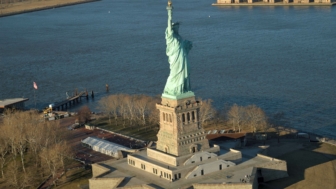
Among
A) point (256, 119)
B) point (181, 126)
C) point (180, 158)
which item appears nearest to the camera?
point (180, 158)

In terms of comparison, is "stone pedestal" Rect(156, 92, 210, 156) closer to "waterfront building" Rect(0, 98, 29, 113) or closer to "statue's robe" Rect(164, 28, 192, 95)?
"statue's robe" Rect(164, 28, 192, 95)

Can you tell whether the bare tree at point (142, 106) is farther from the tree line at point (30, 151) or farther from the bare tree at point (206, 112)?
the tree line at point (30, 151)

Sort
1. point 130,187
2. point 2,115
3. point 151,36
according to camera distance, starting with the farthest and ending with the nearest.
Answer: point 151,36, point 2,115, point 130,187

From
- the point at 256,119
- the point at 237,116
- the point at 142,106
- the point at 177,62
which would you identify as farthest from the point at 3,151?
the point at 256,119

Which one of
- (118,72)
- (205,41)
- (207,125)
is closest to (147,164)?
(207,125)

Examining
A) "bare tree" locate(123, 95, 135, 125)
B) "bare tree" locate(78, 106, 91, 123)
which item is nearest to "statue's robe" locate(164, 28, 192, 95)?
"bare tree" locate(123, 95, 135, 125)

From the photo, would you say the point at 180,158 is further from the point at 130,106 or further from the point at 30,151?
the point at 130,106

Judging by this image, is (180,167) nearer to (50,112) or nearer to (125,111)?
(125,111)
